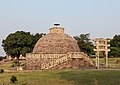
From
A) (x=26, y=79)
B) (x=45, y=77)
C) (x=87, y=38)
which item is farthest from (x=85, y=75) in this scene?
(x=87, y=38)

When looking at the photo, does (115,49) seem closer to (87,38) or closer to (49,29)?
(87,38)

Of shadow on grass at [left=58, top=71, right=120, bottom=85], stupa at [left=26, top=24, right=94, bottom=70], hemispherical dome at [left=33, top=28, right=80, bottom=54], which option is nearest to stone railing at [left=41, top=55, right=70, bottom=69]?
stupa at [left=26, top=24, right=94, bottom=70]

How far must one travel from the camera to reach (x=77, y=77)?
32812 millimetres

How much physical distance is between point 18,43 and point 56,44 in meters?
20.7

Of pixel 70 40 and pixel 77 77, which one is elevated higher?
pixel 70 40

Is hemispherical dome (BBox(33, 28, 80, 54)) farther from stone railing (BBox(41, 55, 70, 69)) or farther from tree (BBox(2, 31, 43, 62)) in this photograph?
tree (BBox(2, 31, 43, 62))

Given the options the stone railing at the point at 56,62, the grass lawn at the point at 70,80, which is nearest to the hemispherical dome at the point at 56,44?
the stone railing at the point at 56,62

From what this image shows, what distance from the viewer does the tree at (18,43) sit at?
7088 centimetres

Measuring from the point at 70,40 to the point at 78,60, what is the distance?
6.37 meters

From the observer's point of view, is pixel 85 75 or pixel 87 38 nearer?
pixel 85 75

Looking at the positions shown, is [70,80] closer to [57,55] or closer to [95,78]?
[95,78]

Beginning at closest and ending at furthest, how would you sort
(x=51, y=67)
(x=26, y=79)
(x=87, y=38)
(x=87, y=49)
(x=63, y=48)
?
(x=26, y=79), (x=51, y=67), (x=63, y=48), (x=87, y=49), (x=87, y=38)

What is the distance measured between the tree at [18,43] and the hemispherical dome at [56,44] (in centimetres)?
1786

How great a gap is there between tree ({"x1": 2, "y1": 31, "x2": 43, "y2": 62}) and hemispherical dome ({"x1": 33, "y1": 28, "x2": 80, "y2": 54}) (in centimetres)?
1786
